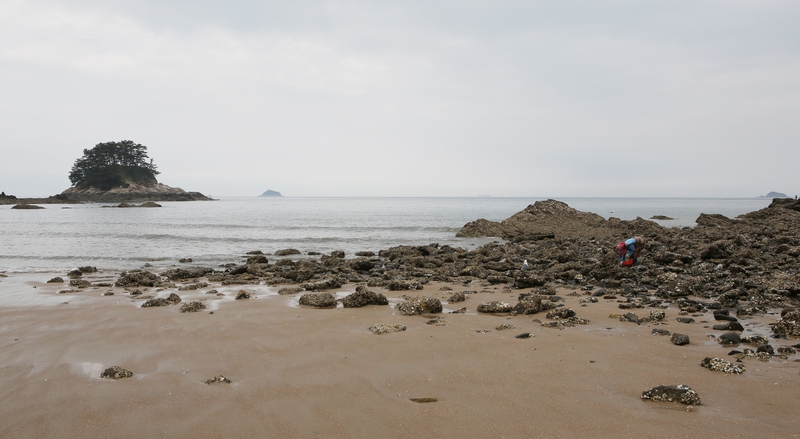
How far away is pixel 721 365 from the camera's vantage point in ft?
17.6

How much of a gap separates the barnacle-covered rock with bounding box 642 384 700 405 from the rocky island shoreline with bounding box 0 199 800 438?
0.02 m

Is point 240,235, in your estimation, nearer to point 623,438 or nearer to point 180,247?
point 180,247

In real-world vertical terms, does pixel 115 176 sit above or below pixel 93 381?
above

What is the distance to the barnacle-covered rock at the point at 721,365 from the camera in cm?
530

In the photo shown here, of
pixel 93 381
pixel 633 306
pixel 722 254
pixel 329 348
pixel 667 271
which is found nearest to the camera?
pixel 93 381

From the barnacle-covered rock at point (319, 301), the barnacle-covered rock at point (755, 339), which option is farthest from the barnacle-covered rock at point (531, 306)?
the barnacle-covered rock at point (319, 301)

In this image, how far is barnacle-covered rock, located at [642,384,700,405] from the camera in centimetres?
453

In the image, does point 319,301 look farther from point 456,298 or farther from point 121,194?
point 121,194

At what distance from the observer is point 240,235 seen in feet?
115

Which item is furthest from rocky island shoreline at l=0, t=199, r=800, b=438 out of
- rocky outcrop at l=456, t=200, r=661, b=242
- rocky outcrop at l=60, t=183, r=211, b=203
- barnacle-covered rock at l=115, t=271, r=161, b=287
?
rocky outcrop at l=60, t=183, r=211, b=203

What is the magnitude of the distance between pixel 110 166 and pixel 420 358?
146305mm

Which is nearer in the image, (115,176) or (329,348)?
(329,348)

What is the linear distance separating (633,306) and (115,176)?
5669 inches

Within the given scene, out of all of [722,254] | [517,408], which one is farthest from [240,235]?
[517,408]
